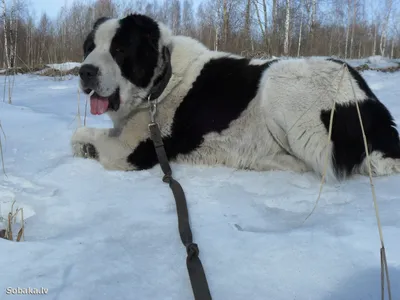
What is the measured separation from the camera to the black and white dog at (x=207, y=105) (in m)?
2.20

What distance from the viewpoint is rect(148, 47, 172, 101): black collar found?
244cm

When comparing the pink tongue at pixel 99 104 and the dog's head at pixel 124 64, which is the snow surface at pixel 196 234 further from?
the dog's head at pixel 124 64

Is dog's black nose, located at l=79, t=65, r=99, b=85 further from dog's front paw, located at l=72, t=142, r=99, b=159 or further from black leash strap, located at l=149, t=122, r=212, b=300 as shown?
black leash strap, located at l=149, t=122, r=212, b=300

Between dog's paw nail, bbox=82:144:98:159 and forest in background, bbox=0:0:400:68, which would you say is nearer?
dog's paw nail, bbox=82:144:98:159

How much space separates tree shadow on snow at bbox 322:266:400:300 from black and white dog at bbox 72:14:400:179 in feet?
3.80

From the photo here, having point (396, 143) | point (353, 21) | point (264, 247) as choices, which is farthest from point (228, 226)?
point (353, 21)

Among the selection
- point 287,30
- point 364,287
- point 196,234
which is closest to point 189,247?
point 196,234

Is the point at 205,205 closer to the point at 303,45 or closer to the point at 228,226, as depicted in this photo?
the point at 228,226

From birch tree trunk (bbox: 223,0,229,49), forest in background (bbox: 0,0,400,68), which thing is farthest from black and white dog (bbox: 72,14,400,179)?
birch tree trunk (bbox: 223,0,229,49)

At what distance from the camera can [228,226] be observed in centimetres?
144

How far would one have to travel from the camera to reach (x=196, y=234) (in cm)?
139

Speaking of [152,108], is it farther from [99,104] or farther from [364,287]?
[364,287]

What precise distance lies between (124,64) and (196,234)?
1.41 metres

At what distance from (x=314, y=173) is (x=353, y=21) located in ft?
86.9
